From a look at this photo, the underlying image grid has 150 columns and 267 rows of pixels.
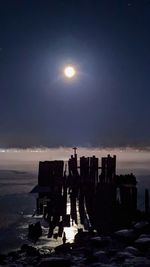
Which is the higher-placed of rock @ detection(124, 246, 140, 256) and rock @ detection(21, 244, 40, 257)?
rock @ detection(124, 246, 140, 256)

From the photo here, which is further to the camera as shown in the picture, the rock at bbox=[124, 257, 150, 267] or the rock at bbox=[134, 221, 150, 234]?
the rock at bbox=[134, 221, 150, 234]

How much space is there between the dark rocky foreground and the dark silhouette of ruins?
231 cm

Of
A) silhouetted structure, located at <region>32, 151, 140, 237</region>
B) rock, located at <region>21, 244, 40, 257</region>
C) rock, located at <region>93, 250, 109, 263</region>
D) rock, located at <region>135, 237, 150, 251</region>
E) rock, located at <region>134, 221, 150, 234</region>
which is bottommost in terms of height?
rock, located at <region>21, 244, 40, 257</region>

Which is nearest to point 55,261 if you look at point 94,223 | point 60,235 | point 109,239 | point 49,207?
point 109,239

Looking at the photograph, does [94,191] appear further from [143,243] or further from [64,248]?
[143,243]

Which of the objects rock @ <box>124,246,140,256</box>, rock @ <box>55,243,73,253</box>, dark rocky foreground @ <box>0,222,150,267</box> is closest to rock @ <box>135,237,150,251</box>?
dark rocky foreground @ <box>0,222,150,267</box>

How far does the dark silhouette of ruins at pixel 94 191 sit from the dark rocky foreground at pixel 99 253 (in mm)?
2313

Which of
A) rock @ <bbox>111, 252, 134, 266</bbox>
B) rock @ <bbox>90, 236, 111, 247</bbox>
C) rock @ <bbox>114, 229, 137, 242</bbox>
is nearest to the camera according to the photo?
rock @ <bbox>111, 252, 134, 266</bbox>

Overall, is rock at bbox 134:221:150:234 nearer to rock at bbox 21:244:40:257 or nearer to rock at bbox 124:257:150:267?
rock at bbox 124:257:150:267

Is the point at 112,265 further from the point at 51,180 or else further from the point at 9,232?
the point at 9,232

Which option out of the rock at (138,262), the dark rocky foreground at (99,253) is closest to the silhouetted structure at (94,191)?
the dark rocky foreground at (99,253)

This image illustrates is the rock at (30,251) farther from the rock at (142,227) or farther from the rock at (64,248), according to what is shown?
the rock at (142,227)

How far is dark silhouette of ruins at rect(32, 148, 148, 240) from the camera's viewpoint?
24625 mm

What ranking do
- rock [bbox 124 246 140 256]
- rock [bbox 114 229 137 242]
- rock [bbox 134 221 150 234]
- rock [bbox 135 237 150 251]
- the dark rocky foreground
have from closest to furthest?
the dark rocky foreground → rock [bbox 124 246 140 256] → rock [bbox 135 237 150 251] → rock [bbox 114 229 137 242] → rock [bbox 134 221 150 234]
